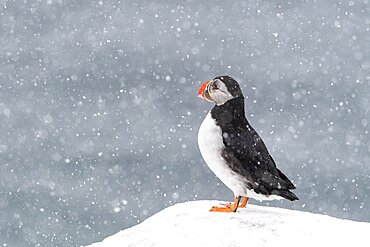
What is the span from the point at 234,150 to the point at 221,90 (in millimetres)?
670

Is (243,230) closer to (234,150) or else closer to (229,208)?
(229,208)

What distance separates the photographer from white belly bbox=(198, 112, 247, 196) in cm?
611

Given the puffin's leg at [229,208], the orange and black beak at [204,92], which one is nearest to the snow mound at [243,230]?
the puffin's leg at [229,208]

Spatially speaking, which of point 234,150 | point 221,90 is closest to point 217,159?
point 234,150

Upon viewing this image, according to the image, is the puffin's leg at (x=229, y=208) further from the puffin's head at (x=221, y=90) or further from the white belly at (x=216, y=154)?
the puffin's head at (x=221, y=90)

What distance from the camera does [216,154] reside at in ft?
20.1

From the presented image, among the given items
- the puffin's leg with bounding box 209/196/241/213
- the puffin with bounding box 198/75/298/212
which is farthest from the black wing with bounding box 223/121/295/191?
the puffin's leg with bounding box 209/196/241/213

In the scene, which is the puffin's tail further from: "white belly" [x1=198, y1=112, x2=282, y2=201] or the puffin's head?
the puffin's head

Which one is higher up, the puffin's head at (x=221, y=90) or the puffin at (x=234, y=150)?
the puffin's head at (x=221, y=90)

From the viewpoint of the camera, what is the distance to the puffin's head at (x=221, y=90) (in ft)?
20.5

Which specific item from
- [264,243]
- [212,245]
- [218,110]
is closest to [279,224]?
[264,243]

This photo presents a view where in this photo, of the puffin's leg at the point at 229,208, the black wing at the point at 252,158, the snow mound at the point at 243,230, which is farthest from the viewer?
the puffin's leg at the point at 229,208

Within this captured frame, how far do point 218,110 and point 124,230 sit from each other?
1635 mm

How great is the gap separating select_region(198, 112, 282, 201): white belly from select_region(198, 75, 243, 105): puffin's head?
25 cm
